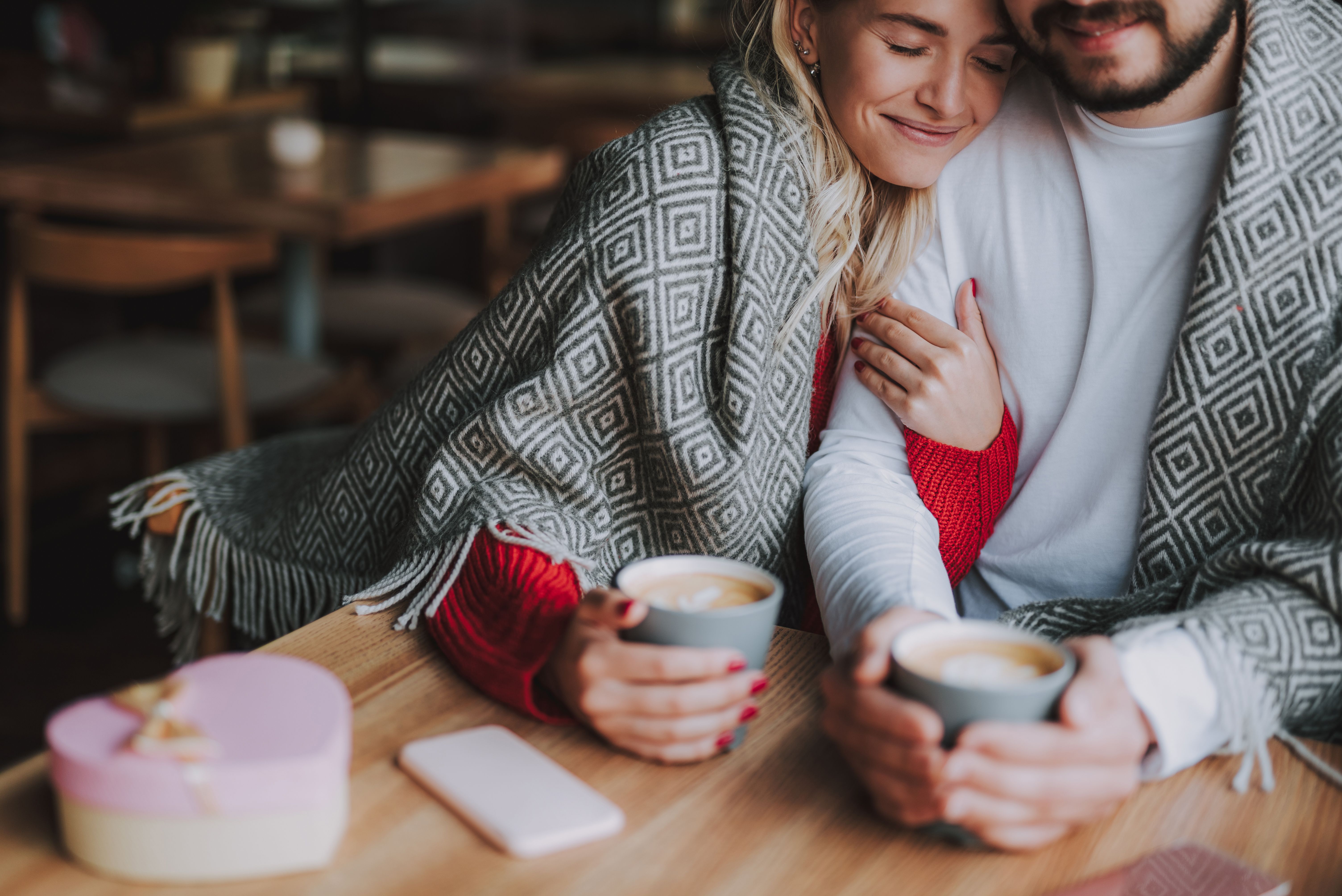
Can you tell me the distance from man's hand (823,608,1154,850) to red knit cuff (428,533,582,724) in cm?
23

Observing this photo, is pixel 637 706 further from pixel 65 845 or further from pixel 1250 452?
pixel 1250 452

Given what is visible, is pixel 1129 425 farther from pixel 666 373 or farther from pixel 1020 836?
pixel 1020 836

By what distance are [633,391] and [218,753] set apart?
552 millimetres

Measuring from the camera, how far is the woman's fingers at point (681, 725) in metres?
0.81

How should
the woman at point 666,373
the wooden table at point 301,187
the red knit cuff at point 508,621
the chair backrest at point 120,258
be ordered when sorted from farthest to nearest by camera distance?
the wooden table at point 301,187 < the chair backrest at point 120,258 < the woman at point 666,373 < the red knit cuff at point 508,621

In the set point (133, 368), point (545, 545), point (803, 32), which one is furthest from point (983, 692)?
point (133, 368)

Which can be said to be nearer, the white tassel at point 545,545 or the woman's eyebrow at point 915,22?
the white tassel at point 545,545

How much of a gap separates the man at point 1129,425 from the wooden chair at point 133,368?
172 centimetres

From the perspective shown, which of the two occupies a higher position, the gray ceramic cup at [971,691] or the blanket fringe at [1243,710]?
the gray ceramic cup at [971,691]

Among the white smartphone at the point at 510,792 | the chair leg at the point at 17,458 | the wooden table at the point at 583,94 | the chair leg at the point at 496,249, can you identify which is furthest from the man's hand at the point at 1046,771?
the wooden table at the point at 583,94

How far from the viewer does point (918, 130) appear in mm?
1242

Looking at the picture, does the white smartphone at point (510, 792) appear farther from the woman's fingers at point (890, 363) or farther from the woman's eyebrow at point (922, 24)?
the woman's eyebrow at point (922, 24)

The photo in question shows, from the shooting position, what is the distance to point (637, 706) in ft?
2.69

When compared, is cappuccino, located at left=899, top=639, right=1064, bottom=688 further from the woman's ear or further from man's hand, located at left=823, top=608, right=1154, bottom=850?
the woman's ear
